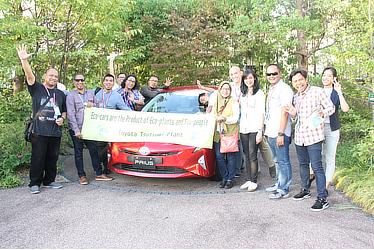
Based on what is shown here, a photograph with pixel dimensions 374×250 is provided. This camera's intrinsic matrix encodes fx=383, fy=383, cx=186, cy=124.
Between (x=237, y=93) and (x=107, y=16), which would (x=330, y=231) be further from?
(x=107, y=16)

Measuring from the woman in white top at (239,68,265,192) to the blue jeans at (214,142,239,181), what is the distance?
0.26m

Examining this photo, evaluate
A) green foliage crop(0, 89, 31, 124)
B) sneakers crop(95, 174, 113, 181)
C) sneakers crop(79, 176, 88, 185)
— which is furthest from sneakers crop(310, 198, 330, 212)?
green foliage crop(0, 89, 31, 124)

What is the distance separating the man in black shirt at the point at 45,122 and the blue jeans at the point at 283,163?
308cm

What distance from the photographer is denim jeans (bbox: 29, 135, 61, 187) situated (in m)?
5.52

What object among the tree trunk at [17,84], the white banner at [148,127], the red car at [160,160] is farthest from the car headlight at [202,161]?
the tree trunk at [17,84]

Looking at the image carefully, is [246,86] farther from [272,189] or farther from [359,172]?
[359,172]

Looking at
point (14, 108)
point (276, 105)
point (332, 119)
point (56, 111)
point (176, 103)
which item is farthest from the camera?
point (14, 108)

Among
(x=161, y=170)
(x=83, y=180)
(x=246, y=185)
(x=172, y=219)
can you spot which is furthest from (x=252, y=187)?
(x=83, y=180)

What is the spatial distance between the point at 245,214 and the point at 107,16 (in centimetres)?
565

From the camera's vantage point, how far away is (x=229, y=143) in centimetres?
551

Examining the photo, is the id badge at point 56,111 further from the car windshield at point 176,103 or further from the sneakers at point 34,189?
the car windshield at point 176,103

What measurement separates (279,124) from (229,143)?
83 cm

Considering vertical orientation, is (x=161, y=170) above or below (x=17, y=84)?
below

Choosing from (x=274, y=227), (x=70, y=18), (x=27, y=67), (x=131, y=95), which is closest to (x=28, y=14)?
(x=70, y=18)
